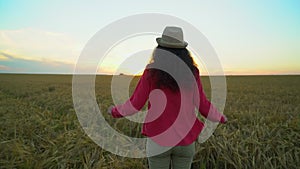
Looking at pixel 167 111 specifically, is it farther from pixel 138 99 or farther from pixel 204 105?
pixel 204 105

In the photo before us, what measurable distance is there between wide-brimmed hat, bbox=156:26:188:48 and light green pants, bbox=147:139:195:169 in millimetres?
749

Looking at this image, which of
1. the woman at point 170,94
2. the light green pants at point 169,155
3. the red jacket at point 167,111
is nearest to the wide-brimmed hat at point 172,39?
the woman at point 170,94

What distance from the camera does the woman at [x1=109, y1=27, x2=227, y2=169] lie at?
179 centimetres

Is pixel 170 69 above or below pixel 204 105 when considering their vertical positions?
above

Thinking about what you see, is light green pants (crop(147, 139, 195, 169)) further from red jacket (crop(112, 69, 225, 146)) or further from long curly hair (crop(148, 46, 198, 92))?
long curly hair (crop(148, 46, 198, 92))

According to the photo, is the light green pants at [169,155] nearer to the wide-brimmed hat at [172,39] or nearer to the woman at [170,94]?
the woman at [170,94]

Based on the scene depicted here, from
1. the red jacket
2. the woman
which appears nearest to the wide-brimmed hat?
the woman

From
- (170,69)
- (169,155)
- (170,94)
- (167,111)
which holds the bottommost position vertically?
(169,155)

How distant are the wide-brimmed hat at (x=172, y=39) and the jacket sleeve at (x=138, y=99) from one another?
0.80 feet

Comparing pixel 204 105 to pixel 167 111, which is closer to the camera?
pixel 167 111

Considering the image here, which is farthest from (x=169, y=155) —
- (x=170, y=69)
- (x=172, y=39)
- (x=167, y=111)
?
(x=172, y=39)

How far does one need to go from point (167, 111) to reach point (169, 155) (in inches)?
17.3

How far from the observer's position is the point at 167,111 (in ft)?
5.90

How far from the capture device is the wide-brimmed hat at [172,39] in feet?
5.84
